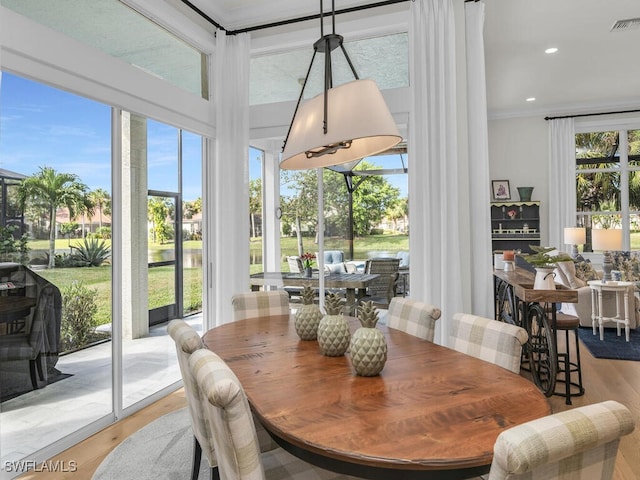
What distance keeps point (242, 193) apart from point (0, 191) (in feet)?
6.41

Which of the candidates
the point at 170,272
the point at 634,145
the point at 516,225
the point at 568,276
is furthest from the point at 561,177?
the point at 170,272

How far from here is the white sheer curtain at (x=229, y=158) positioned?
12.5ft

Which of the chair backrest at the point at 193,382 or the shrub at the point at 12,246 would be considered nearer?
the chair backrest at the point at 193,382

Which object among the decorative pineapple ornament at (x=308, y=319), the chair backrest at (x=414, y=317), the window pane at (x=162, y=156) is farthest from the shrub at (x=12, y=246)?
the chair backrest at (x=414, y=317)

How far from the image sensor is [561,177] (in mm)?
7039

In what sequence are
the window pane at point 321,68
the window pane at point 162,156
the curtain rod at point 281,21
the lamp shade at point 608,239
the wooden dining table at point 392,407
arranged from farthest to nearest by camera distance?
the lamp shade at point 608,239
the window pane at point 321,68
the curtain rod at point 281,21
the window pane at point 162,156
the wooden dining table at point 392,407

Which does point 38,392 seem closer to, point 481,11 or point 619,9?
point 481,11

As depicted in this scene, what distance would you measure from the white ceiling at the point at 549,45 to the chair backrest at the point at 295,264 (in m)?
2.17

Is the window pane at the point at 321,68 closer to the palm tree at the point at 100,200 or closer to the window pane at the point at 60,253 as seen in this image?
the window pane at the point at 60,253

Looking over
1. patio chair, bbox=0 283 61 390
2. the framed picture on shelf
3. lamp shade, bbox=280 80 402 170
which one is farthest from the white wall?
patio chair, bbox=0 283 61 390

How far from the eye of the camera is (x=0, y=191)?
2.17 metres

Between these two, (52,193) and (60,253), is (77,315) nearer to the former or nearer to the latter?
(60,253)

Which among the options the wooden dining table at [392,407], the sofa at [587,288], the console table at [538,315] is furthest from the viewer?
the sofa at [587,288]

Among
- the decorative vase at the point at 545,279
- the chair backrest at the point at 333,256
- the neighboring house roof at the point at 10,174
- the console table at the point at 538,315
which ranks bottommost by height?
the console table at the point at 538,315
